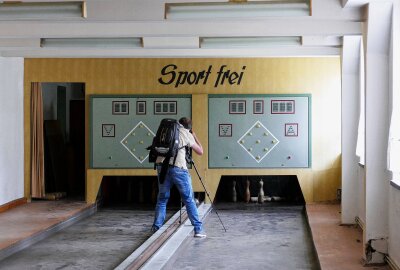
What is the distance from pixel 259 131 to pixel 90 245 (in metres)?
4.36

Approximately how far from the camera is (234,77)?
38.7 feet

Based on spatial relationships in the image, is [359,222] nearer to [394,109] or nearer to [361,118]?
[361,118]

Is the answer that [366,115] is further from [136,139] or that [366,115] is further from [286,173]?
[136,139]

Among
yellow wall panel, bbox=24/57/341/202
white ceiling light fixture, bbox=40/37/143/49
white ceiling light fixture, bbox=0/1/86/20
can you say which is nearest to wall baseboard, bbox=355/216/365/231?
yellow wall panel, bbox=24/57/341/202

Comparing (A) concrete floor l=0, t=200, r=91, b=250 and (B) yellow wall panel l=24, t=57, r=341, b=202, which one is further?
(B) yellow wall panel l=24, t=57, r=341, b=202

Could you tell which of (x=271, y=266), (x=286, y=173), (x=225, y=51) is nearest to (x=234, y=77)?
(x=225, y=51)

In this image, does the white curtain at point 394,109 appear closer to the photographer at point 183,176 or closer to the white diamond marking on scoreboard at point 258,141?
the photographer at point 183,176

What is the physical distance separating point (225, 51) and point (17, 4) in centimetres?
443

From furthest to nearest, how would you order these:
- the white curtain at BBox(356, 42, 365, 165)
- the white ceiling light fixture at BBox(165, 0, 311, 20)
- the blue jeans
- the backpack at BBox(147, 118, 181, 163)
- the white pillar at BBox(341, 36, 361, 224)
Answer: the white curtain at BBox(356, 42, 365, 165), the white pillar at BBox(341, 36, 361, 224), the blue jeans, the backpack at BBox(147, 118, 181, 163), the white ceiling light fixture at BBox(165, 0, 311, 20)

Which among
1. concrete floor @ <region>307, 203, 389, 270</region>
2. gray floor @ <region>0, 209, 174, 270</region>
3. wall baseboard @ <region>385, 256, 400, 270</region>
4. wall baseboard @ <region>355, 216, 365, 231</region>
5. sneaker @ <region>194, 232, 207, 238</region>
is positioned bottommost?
gray floor @ <region>0, 209, 174, 270</region>

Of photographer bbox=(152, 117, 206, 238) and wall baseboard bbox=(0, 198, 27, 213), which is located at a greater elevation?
photographer bbox=(152, 117, 206, 238)

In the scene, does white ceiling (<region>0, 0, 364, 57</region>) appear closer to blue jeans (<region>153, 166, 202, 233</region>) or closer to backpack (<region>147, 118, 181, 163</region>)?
backpack (<region>147, 118, 181, 163</region>)

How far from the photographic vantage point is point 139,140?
466 inches

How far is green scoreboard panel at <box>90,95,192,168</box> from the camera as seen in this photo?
1183 cm
